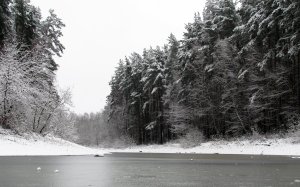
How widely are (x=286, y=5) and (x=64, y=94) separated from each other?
2174 centimetres

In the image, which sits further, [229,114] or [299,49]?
[229,114]

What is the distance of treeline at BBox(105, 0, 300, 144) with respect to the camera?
34531 mm

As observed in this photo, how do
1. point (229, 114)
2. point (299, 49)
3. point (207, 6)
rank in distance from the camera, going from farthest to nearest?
1. point (207, 6)
2. point (229, 114)
3. point (299, 49)

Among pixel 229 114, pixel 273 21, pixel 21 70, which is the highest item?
pixel 273 21

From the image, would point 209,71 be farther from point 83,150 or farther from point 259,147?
point 83,150

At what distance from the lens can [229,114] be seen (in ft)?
150

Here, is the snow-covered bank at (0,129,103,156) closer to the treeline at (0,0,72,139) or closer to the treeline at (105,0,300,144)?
the treeline at (0,0,72,139)

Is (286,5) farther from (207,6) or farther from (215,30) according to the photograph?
(207,6)

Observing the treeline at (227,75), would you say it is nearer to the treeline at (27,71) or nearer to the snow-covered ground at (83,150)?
the snow-covered ground at (83,150)

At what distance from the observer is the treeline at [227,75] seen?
3453 cm

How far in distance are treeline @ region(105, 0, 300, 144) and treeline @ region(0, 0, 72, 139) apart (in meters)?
15.3

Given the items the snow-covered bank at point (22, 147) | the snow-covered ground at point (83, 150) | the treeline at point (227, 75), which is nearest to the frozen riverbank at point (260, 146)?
the snow-covered ground at point (83, 150)

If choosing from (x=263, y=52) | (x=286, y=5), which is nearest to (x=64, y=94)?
(x=263, y=52)

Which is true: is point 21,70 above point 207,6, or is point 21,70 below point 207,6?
below
